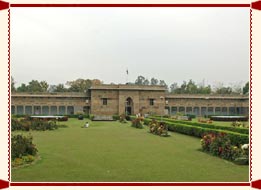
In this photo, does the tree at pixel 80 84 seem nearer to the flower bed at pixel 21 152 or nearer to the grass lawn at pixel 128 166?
the grass lawn at pixel 128 166

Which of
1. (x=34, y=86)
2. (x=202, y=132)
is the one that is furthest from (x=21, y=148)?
(x=34, y=86)

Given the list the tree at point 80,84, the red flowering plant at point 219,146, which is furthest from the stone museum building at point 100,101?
the red flowering plant at point 219,146

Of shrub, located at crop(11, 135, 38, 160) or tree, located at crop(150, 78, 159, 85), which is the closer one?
shrub, located at crop(11, 135, 38, 160)

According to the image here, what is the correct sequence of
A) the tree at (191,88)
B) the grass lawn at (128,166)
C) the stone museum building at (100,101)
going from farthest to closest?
the tree at (191,88) → the stone museum building at (100,101) → the grass lawn at (128,166)

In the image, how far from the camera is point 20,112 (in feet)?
135

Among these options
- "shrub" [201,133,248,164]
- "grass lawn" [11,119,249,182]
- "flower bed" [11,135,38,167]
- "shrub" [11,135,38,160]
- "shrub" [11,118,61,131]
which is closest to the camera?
"grass lawn" [11,119,249,182]

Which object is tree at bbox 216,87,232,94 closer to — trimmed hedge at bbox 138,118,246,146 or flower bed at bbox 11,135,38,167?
trimmed hedge at bbox 138,118,246,146

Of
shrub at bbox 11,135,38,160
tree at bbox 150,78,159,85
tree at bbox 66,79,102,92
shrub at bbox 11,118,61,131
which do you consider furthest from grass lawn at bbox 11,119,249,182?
tree at bbox 150,78,159,85

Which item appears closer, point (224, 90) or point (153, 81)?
point (224, 90)

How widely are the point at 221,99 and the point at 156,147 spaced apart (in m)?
35.2

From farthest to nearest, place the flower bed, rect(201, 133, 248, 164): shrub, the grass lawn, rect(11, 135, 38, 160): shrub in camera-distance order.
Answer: rect(201, 133, 248, 164): shrub < rect(11, 135, 38, 160): shrub < the flower bed < the grass lawn

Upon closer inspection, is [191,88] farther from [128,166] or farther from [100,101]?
[128,166]

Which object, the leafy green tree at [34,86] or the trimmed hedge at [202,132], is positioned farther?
the leafy green tree at [34,86]

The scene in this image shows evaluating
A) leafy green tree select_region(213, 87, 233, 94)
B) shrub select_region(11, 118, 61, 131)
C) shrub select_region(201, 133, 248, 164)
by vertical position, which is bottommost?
shrub select_region(11, 118, 61, 131)
